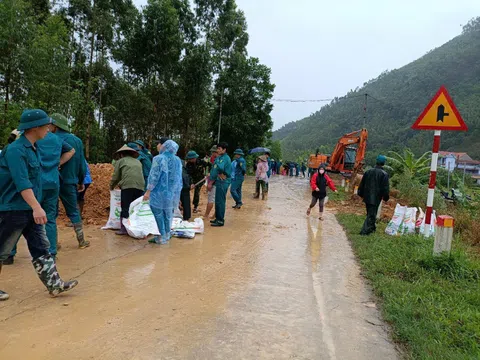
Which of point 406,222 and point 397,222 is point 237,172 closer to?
point 397,222

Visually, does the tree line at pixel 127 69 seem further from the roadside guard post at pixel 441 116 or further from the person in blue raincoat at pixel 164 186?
the roadside guard post at pixel 441 116

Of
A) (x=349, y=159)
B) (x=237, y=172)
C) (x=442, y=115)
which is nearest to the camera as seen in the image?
(x=442, y=115)

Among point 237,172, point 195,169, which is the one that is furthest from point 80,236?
point 237,172

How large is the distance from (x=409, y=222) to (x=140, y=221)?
5307 millimetres

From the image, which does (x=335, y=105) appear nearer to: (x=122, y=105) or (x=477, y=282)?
(x=122, y=105)

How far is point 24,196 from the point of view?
10.6 feet

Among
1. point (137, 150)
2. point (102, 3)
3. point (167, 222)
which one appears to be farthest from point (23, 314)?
point (102, 3)

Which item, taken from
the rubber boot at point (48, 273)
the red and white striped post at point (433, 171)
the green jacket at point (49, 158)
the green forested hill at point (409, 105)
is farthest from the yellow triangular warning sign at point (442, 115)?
the green forested hill at point (409, 105)

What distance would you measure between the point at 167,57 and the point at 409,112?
66.2 meters

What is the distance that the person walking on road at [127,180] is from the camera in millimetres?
6309

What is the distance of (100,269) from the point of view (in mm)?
4652

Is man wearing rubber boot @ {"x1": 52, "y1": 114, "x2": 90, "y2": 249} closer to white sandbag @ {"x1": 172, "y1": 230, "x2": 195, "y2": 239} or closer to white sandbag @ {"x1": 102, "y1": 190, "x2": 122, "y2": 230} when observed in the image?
white sandbag @ {"x1": 102, "y1": 190, "x2": 122, "y2": 230}

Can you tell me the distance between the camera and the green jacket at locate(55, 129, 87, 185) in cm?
506

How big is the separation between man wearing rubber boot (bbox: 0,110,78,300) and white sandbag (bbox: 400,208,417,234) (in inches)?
256
